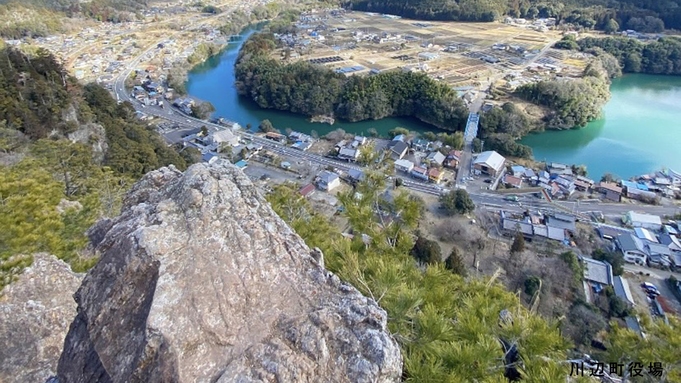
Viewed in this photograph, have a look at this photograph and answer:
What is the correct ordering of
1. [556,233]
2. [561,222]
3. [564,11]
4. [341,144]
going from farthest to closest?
[564,11] < [341,144] < [561,222] < [556,233]

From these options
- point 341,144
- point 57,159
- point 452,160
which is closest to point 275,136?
point 341,144

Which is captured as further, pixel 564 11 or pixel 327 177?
pixel 564 11

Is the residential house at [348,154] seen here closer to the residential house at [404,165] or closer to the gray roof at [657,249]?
the residential house at [404,165]

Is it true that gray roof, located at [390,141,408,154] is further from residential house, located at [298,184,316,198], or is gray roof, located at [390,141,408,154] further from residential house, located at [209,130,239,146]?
residential house, located at [209,130,239,146]

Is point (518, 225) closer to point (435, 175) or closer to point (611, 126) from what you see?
point (435, 175)

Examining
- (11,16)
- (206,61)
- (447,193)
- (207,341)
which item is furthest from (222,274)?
(11,16)

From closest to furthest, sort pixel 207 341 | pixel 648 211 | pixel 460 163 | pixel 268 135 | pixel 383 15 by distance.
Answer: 1. pixel 207 341
2. pixel 648 211
3. pixel 460 163
4. pixel 268 135
5. pixel 383 15

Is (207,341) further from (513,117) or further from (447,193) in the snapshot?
(513,117)
